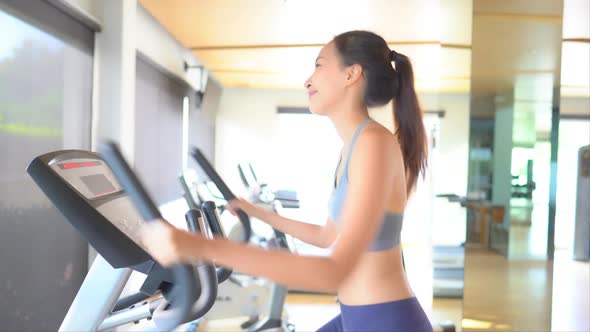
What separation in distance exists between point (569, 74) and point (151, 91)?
4.66 meters

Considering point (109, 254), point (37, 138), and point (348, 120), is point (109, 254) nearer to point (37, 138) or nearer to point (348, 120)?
point (348, 120)

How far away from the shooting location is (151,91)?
4543mm

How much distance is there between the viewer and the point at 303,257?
2.86 feet

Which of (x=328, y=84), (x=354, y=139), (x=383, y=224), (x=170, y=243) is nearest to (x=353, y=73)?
(x=328, y=84)

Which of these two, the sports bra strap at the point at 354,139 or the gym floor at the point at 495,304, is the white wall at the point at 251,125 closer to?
the gym floor at the point at 495,304

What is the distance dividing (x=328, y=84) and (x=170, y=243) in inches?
25.2

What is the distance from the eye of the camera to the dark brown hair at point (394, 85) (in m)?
1.33

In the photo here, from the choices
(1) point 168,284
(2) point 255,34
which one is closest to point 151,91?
(2) point 255,34

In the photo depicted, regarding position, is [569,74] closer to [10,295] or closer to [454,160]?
[454,160]

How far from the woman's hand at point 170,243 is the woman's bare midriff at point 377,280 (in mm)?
513

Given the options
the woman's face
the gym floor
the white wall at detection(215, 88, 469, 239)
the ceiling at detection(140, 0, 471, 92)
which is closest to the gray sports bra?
the woman's face

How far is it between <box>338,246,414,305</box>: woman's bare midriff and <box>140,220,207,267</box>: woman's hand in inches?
20.2

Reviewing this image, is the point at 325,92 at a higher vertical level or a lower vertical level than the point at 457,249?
higher

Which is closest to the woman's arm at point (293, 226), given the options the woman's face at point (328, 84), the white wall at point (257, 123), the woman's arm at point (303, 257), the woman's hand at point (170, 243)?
the woman's face at point (328, 84)
